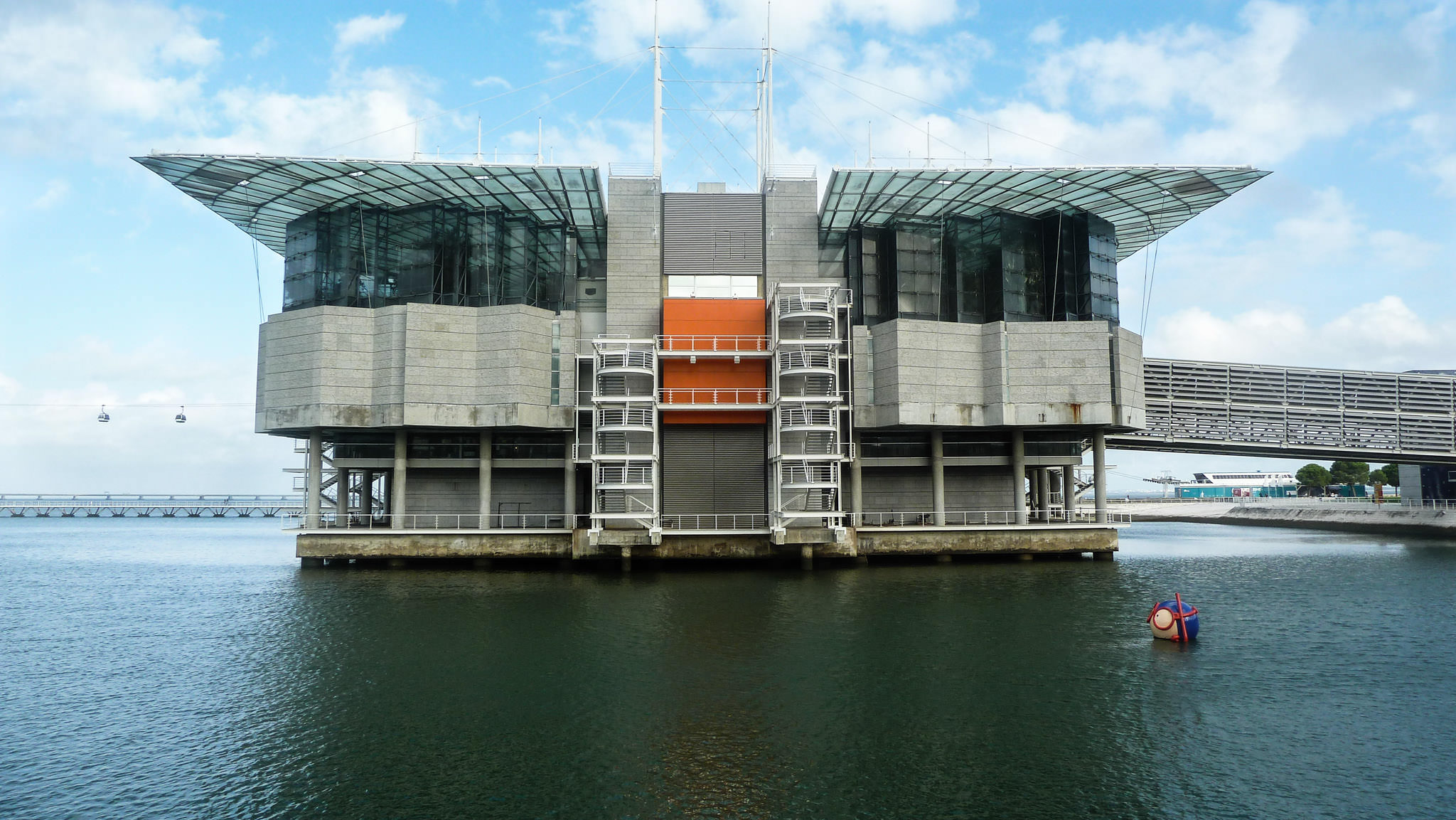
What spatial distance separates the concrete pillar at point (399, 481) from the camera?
5531cm

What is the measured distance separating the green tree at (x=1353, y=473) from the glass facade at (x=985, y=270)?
13337cm

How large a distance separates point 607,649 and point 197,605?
22708mm

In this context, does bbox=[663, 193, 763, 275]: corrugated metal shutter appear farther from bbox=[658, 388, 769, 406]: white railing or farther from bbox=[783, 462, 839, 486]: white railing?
bbox=[783, 462, 839, 486]: white railing

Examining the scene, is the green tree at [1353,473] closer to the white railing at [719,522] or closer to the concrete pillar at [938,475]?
the concrete pillar at [938,475]

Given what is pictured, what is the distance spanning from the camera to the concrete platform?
172ft

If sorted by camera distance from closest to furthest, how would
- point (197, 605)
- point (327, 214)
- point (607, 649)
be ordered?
point (607, 649) → point (197, 605) → point (327, 214)

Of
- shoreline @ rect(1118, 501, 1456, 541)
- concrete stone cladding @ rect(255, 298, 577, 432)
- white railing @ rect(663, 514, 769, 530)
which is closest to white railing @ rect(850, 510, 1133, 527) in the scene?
white railing @ rect(663, 514, 769, 530)

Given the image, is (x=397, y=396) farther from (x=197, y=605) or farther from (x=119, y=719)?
(x=119, y=719)

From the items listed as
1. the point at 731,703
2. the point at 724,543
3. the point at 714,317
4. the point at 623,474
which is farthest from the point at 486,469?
the point at 731,703

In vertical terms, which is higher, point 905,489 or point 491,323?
point 491,323

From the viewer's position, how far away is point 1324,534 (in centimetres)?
8975

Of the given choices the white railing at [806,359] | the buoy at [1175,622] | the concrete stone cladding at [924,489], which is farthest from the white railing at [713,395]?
the buoy at [1175,622]

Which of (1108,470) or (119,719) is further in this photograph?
(1108,470)

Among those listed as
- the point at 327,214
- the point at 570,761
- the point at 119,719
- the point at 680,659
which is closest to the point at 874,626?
the point at 680,659
